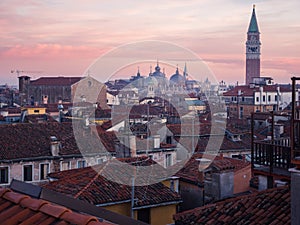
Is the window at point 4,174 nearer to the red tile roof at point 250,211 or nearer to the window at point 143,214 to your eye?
the window at point 143,214

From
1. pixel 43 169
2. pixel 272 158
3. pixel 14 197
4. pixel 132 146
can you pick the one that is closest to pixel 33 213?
pixel 14 197

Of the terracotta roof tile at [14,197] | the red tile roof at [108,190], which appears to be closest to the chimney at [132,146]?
the red tile roof at [108,190]

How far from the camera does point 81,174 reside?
942 cm

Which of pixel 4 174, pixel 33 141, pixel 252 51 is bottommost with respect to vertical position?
pixel 4 174

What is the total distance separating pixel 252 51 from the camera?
8112cm

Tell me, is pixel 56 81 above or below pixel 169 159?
above

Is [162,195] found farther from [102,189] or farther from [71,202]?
[71,202]

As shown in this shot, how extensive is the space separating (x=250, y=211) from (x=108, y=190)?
134 inches

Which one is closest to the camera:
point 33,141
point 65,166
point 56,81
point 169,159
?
point 65,166

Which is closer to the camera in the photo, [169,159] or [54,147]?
[54,147]

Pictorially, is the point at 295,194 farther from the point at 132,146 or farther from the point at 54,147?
the point at 54,147

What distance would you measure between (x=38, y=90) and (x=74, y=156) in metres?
44.7

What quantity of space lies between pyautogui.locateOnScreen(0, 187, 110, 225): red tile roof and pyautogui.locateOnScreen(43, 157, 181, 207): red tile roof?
5.16 meters

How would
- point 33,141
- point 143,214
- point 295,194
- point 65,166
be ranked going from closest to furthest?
point 295,194 → point 143,214 → point 65,166 → point 33,141
